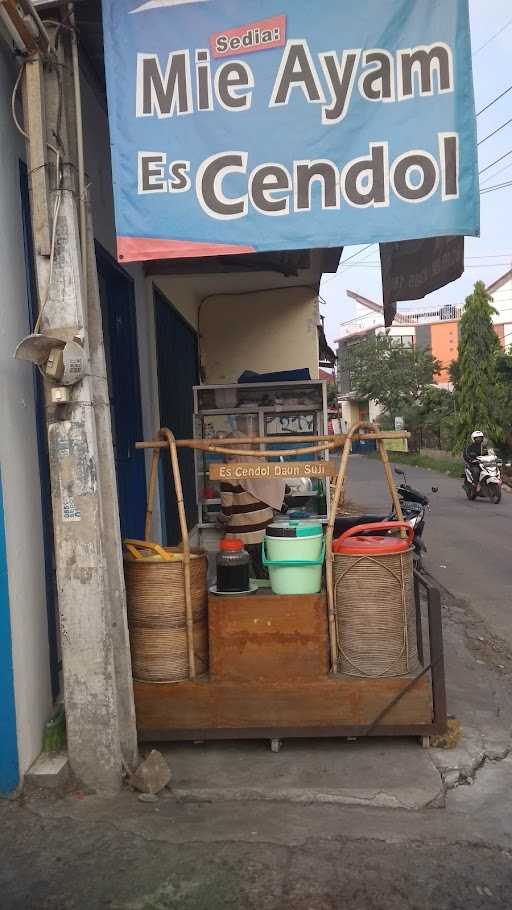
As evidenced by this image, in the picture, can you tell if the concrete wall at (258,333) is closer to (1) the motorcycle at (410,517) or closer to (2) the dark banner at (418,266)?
(1) the motorcycle at (410,517)

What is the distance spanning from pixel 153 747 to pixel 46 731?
1.91 ft

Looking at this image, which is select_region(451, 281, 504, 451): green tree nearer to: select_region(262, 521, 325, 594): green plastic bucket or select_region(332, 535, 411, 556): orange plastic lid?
select_region(332, 535, 411, 556): orange plastic lid

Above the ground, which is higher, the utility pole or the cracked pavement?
the utility pole

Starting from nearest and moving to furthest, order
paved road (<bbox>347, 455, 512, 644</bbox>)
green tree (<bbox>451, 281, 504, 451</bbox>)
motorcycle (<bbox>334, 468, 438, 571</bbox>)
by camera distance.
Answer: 1. motorcycle (<bbox>334, 468, 438, 571</bbox>)
2. paved road (<bbox>347, 455, 512, 644</bbox>)
3. green tree (<bbox>451, 281, 504, 451</bbox>)

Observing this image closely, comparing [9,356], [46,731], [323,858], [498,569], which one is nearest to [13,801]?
[46,731]

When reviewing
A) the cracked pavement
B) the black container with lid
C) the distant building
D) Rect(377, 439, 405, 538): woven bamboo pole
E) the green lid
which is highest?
the distant building

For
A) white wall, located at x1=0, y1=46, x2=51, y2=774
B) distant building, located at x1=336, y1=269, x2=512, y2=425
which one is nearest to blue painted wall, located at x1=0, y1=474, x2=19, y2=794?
white wall, located at x1=0, y1=46, x2=51, y2=774

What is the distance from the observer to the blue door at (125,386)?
5.33 meters

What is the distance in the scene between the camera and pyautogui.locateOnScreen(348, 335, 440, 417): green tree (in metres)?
38.6

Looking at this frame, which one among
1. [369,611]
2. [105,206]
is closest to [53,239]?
[105,206]

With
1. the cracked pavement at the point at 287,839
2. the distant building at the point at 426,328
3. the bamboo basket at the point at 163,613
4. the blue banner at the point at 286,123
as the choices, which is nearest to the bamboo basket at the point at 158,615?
the bamboo basket at the point at 163,613

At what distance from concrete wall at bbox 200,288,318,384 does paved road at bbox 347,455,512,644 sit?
3.07 m

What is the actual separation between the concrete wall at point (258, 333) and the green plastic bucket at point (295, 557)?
6.10m

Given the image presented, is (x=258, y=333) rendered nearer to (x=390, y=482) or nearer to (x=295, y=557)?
(x=390, y=482)
